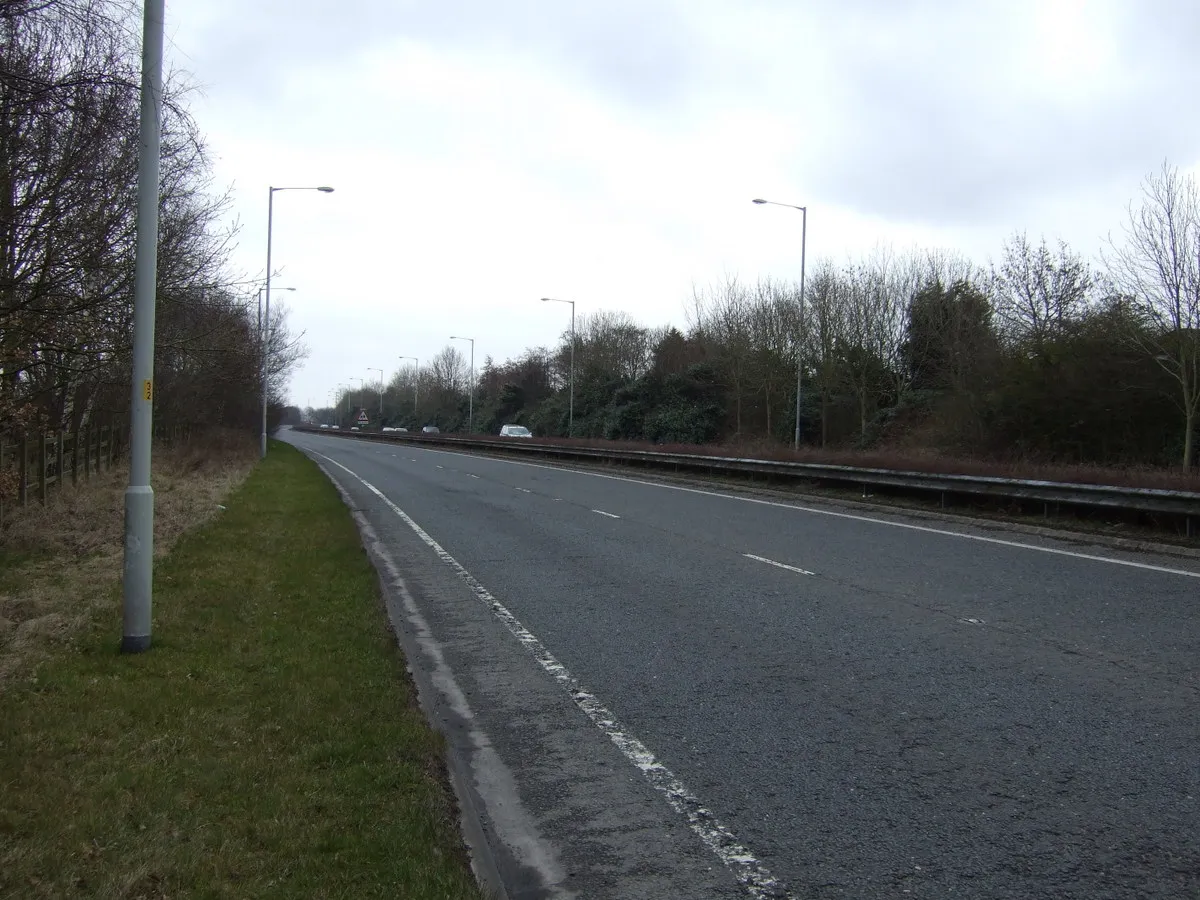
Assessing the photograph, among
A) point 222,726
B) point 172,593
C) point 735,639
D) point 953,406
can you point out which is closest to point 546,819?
point 222,726

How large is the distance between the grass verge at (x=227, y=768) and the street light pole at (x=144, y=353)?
399 millimetres

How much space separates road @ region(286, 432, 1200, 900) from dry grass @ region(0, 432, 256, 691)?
9.75 feet

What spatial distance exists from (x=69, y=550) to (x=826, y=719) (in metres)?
11.2

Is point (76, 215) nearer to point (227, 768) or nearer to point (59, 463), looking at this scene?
point (227, 768)

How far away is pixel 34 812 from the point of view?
13.6 ft

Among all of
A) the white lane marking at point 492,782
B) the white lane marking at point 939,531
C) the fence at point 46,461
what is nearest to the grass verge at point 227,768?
the white lane marking at point 492,782

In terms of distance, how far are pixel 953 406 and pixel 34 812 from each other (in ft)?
109

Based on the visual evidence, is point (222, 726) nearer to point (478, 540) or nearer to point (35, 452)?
point (478, 540)

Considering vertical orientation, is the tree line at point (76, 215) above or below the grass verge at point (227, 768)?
above

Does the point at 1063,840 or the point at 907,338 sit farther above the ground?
the point at 907,338

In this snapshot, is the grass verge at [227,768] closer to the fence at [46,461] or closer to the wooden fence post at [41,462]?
the fence at [46,461]

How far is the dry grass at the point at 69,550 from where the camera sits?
25.6ft

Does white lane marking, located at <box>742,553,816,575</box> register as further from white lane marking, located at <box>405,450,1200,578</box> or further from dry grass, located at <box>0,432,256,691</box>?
dry grass, located at <box>0,432,256,691</box>

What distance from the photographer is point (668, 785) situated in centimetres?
474
